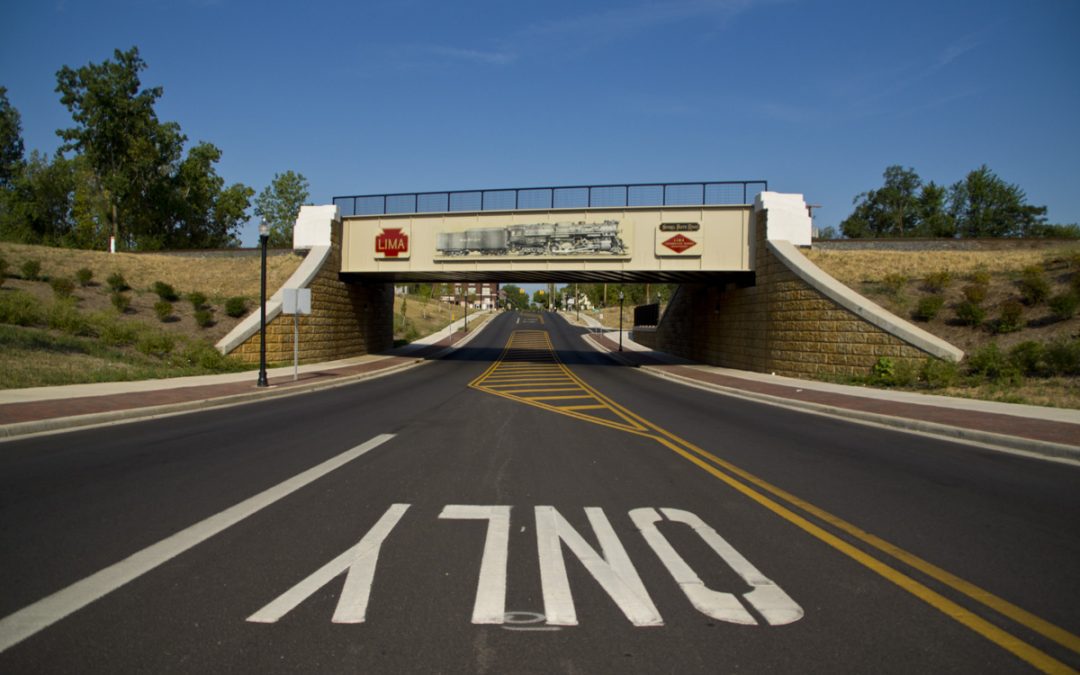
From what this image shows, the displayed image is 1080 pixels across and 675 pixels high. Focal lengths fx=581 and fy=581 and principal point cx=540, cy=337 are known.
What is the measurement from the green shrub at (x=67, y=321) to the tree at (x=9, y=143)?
6411 centimetres

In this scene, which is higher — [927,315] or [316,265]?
[316,265]

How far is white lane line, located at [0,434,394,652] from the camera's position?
3.31 m

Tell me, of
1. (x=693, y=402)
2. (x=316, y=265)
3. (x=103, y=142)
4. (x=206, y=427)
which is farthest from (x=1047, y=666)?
(x=103, y=142)

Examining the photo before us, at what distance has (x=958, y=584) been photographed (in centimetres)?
407

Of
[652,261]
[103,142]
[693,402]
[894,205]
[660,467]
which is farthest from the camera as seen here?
[894,205]

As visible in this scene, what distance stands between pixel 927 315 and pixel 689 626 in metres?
22.0

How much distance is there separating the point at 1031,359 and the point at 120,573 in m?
20.8

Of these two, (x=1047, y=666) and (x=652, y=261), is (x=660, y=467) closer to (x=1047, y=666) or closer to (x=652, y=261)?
(x=1047, y=666)

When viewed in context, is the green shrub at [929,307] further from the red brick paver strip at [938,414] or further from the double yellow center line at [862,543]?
the double yellow center line at [862,543]

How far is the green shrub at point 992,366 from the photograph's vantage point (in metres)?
16.4

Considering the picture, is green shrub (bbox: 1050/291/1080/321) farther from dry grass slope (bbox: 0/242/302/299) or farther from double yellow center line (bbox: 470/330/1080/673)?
dry grass slope (bbox: 0/242/302/299)

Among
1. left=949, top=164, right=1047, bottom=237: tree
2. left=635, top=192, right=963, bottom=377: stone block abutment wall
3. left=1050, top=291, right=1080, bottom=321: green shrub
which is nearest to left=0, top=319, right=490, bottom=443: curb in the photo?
left=635, top=192, right=963, bottom=377: stone block abutment wall

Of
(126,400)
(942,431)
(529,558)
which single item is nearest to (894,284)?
(942,431)

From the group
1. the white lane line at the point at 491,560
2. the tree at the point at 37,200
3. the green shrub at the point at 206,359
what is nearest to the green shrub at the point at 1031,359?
the white lane line at the point at 491,560
